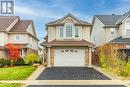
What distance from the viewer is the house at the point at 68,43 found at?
131ft

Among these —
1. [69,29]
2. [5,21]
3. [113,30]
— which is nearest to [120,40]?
[113,30]

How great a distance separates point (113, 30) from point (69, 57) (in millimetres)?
8875

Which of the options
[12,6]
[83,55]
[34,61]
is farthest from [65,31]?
[12,6]

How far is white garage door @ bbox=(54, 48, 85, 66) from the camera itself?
40062 millimetres

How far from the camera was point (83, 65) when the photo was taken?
4019 cm

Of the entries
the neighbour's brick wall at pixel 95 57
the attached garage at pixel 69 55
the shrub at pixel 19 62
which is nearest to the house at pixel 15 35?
the shrub at pixel 19 62

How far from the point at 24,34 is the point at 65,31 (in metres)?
12.6

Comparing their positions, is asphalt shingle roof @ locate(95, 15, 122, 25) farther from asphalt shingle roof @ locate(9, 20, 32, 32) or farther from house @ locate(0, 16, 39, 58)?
asphalt shingle roof @ locate(9, 20, 32, 32)

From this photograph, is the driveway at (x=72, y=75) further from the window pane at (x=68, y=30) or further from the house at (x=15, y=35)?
the house at (x=15, y=35)

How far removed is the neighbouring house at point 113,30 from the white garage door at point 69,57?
4.43 metres

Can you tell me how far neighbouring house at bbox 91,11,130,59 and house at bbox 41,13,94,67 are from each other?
12.1ft

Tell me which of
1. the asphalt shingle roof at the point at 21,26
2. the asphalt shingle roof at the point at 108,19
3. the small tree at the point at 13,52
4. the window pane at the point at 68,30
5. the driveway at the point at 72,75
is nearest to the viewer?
the driveway at the point at 72,75

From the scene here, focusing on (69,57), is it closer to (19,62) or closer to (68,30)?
(68,30)

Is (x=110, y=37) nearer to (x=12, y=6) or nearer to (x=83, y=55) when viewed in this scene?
(x=83, y=55)
